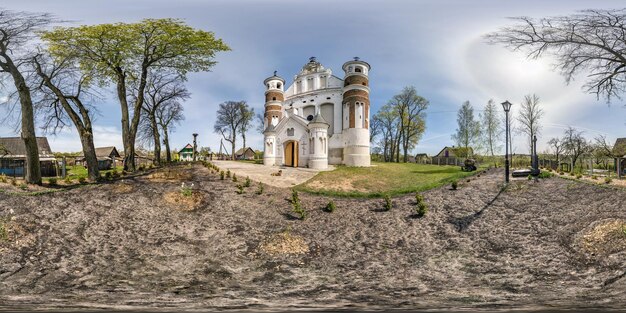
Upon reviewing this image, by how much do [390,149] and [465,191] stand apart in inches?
1369

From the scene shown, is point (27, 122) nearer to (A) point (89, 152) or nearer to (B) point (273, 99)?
(A) point (89, 152)

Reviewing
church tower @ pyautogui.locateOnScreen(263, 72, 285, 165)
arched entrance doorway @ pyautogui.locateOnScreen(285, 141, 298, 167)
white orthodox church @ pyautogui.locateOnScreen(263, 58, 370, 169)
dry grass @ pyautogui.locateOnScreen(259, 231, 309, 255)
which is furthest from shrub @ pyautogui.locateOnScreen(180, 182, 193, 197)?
church tower @ pyautogui.locateOnScreen(263, 72, 285, 165)

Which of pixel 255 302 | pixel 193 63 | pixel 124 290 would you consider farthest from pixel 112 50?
pixel 255 302

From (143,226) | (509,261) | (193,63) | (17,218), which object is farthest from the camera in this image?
(193,63)

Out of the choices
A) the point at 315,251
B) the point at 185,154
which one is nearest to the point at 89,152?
the point at 315,251

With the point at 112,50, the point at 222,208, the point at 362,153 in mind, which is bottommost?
the point at 222,208

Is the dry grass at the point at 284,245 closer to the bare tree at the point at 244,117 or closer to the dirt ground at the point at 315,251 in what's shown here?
the dirt ground at the point at 315,251

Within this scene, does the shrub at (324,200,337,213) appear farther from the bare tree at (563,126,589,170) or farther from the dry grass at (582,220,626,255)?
the bare tree at (563,126,589,170)

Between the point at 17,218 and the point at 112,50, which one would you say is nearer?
the point at 17,218

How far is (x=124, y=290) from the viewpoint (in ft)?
20.9

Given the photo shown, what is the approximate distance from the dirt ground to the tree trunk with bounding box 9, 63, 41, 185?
12.0ft

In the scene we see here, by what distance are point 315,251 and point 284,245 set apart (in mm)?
985

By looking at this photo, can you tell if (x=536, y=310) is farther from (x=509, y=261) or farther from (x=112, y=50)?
(x=112, y=50)

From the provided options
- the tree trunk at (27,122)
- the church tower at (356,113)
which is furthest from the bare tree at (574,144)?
the tree trunk at (27,122)
